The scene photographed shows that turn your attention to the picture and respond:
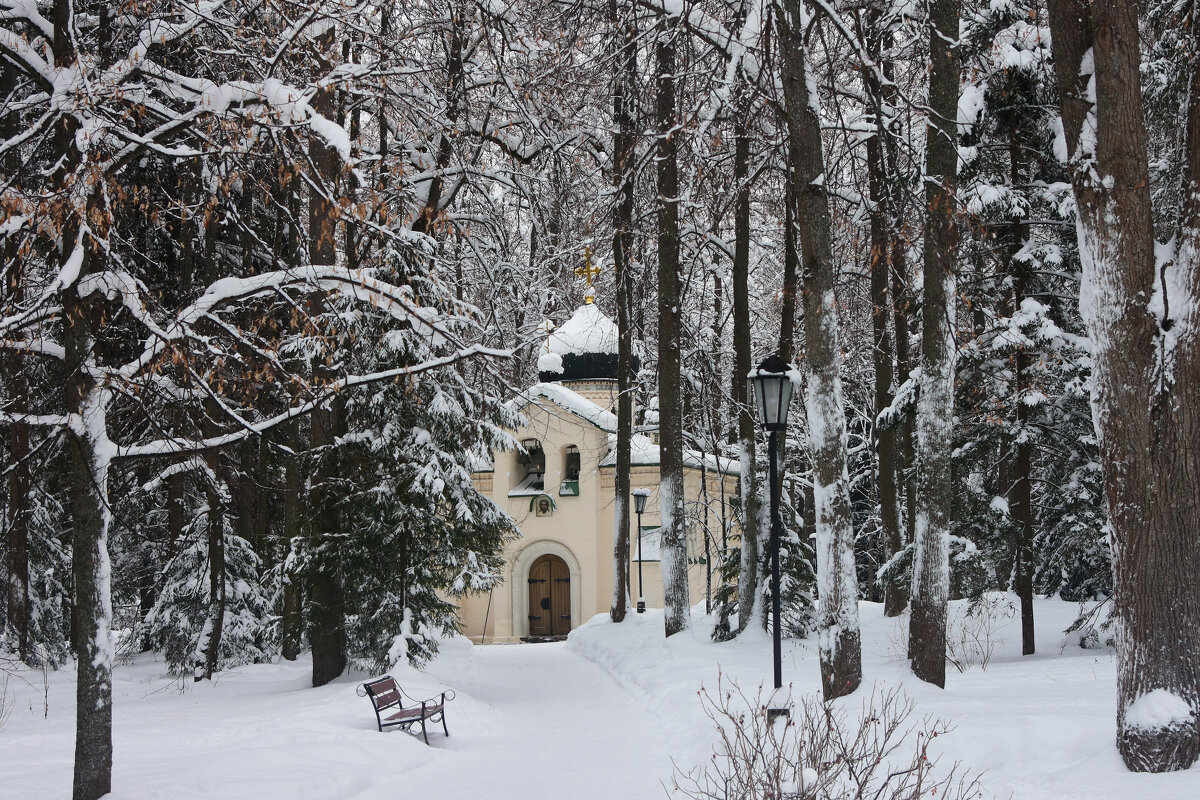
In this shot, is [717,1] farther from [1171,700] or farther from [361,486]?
[1171,700]

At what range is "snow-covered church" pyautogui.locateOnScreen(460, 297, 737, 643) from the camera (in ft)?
99.8

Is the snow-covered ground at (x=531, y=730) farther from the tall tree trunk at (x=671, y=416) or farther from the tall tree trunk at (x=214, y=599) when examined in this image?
the tall tree trunk at (x=671, y=416)

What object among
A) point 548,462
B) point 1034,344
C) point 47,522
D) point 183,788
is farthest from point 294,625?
point 548,462

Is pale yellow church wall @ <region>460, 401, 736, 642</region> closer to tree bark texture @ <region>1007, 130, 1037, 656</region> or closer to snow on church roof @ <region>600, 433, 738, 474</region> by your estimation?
snow on church roof @ <region>600, 433, 738, 474</region>

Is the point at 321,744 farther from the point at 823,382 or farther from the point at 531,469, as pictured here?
the point at 531,469

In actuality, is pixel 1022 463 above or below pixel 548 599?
above

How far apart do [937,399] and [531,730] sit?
5841 millimetres

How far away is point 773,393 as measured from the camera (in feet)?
33.2

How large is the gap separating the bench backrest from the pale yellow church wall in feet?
65.7

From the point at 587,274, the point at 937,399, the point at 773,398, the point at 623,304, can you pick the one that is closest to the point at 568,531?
the point at 587,274

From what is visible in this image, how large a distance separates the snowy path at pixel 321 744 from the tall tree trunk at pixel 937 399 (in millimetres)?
2680

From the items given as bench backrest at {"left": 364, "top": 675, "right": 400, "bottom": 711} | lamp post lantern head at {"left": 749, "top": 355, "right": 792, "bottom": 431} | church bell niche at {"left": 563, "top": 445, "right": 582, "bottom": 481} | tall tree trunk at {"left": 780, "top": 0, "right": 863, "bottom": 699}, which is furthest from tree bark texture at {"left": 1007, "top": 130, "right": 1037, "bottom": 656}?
church bell niche at {"left": 563, "top": 445, "right": 582, "bottom": 481}

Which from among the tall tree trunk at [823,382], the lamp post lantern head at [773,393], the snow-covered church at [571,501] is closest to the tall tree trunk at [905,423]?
the lamp post lantern head at [773,393]

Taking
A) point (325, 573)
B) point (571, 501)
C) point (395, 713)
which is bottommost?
point (395, 713)
